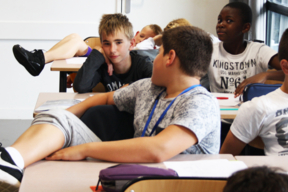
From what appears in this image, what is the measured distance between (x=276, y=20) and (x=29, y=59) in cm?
280

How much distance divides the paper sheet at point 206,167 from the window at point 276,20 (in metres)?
2.86

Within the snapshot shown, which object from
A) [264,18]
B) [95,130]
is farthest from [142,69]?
[264,18]

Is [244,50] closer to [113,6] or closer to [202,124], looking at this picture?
[202,124]

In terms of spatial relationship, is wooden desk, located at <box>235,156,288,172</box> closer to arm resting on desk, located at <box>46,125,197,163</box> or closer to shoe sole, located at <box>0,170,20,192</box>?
arm resting on desk, located at <box>46,125,197,163</box>

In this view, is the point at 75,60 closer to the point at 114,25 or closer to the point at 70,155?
the point at 114,25

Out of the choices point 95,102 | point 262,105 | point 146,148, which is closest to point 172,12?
point 95,102

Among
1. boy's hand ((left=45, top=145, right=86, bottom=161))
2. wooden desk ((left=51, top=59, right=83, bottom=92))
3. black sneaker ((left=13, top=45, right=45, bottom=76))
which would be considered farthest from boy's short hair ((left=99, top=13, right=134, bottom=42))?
boy's hand ((left=45, top=145, right=86, bottom=161))

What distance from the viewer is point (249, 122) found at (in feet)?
4.27

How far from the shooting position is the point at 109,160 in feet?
3.19

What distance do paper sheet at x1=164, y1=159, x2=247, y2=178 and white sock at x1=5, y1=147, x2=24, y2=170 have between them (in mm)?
417

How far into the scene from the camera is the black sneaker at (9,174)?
0.84 metres

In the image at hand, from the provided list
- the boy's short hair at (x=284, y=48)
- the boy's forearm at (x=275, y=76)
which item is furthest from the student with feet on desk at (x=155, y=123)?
the boy's forearm at (x=275, y=76)

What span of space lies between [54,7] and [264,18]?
2.62 metres

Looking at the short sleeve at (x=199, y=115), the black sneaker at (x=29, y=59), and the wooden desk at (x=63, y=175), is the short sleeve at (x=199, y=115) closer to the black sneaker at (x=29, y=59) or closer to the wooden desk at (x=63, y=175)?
the wooden desk at (x=63, y=175)
